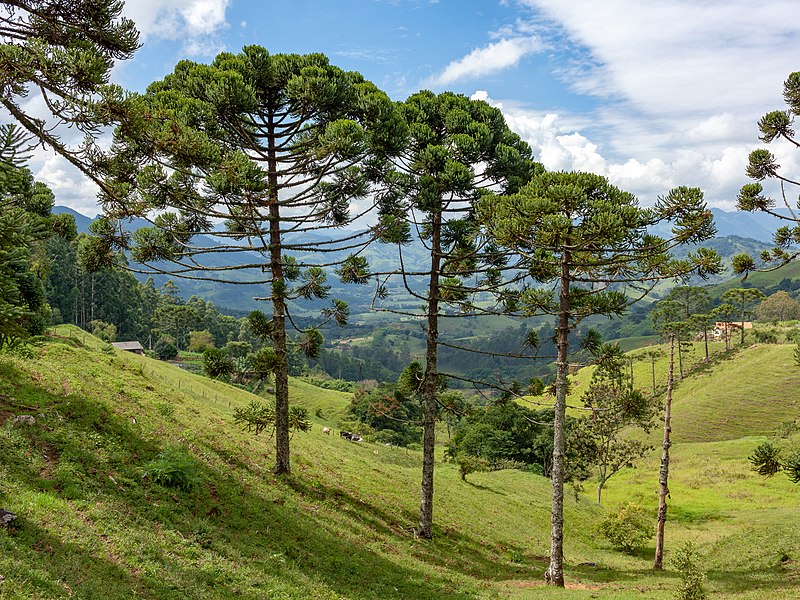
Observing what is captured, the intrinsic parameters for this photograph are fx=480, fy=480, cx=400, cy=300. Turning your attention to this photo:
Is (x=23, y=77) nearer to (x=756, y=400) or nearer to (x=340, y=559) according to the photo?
(x=340, y=559)

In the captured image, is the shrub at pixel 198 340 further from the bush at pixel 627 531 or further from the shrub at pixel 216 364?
the shrub at pixel 216 364

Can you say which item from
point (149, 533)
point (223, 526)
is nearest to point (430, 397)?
point (223, 526)

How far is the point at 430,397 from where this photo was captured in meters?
18.8

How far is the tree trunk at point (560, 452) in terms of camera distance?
16.0 m

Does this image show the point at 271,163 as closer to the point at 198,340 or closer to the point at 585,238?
the point at 585,238

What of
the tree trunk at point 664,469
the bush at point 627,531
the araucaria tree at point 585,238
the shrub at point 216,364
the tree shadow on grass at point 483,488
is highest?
the araucaria tree at point 585,238

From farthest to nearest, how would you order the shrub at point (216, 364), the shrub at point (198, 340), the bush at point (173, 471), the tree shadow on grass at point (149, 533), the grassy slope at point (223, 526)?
the shrub at point (198, 340) → the shrub at point (216, 364) → the bush at point (173, 471) → the grassy slope at point (223, 526) → the tree shadow on grass at point (149, 533)

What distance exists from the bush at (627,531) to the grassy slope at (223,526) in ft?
3.36

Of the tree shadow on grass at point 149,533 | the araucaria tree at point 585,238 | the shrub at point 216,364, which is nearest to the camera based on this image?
the tree shadow on grass at point 149,533

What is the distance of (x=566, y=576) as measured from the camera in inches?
741

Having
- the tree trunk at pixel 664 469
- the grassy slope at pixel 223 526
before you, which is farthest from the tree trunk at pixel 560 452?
the tree trunk at pixel 664 469

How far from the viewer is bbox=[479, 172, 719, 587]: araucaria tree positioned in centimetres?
1419

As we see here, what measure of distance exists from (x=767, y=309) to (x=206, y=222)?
613 feet

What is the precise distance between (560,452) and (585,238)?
23.6 ft
